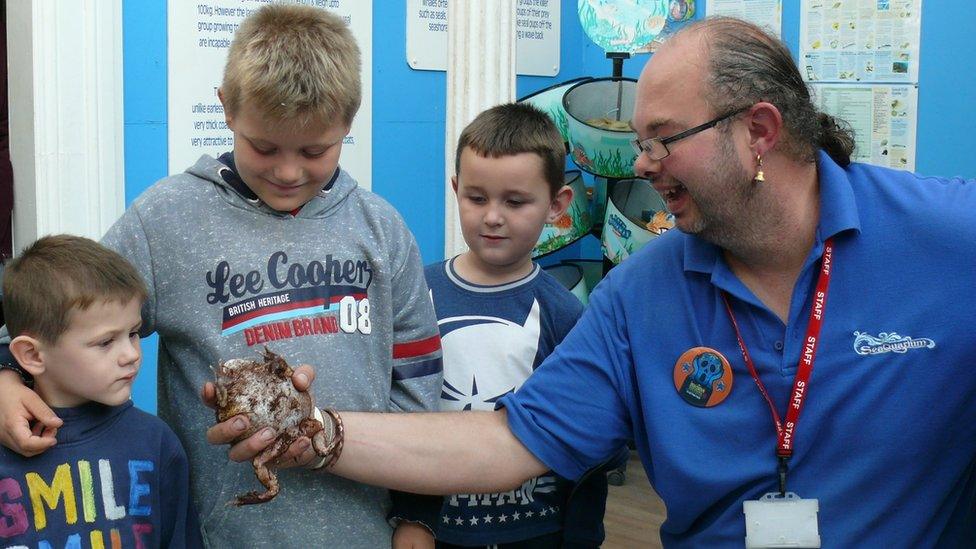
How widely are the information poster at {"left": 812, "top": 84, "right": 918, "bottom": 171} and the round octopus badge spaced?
337 centimetres

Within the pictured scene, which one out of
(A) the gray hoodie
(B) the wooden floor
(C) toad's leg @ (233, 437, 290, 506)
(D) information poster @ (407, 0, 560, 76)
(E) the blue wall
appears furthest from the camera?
(D) information poster @ (407, 0, 560, 76)

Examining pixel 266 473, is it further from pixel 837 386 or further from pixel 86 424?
pixel 837 386

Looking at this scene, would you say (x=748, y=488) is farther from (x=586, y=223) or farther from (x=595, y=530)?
(x=586, y=223)

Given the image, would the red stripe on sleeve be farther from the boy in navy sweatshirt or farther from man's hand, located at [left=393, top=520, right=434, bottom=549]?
the boy in navy sweatshirt

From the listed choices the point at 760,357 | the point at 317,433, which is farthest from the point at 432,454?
the point at 760,357

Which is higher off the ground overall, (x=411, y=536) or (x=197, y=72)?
(x=197, y=72)

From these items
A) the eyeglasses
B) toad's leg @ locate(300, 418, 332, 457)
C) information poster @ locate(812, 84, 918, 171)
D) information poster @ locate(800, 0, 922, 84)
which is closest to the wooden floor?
information poster @ locate(812, 84, 918, 171)

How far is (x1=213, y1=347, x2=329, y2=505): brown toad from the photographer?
5.32ft

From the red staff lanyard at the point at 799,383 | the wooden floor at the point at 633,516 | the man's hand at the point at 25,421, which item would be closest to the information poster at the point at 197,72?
the wooden floor at the point at 633,516

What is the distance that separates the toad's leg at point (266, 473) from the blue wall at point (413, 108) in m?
2.83

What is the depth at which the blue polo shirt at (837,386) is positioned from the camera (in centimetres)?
193

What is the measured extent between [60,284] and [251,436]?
18.1 inches

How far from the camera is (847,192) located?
203cm

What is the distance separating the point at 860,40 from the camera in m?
5.20
